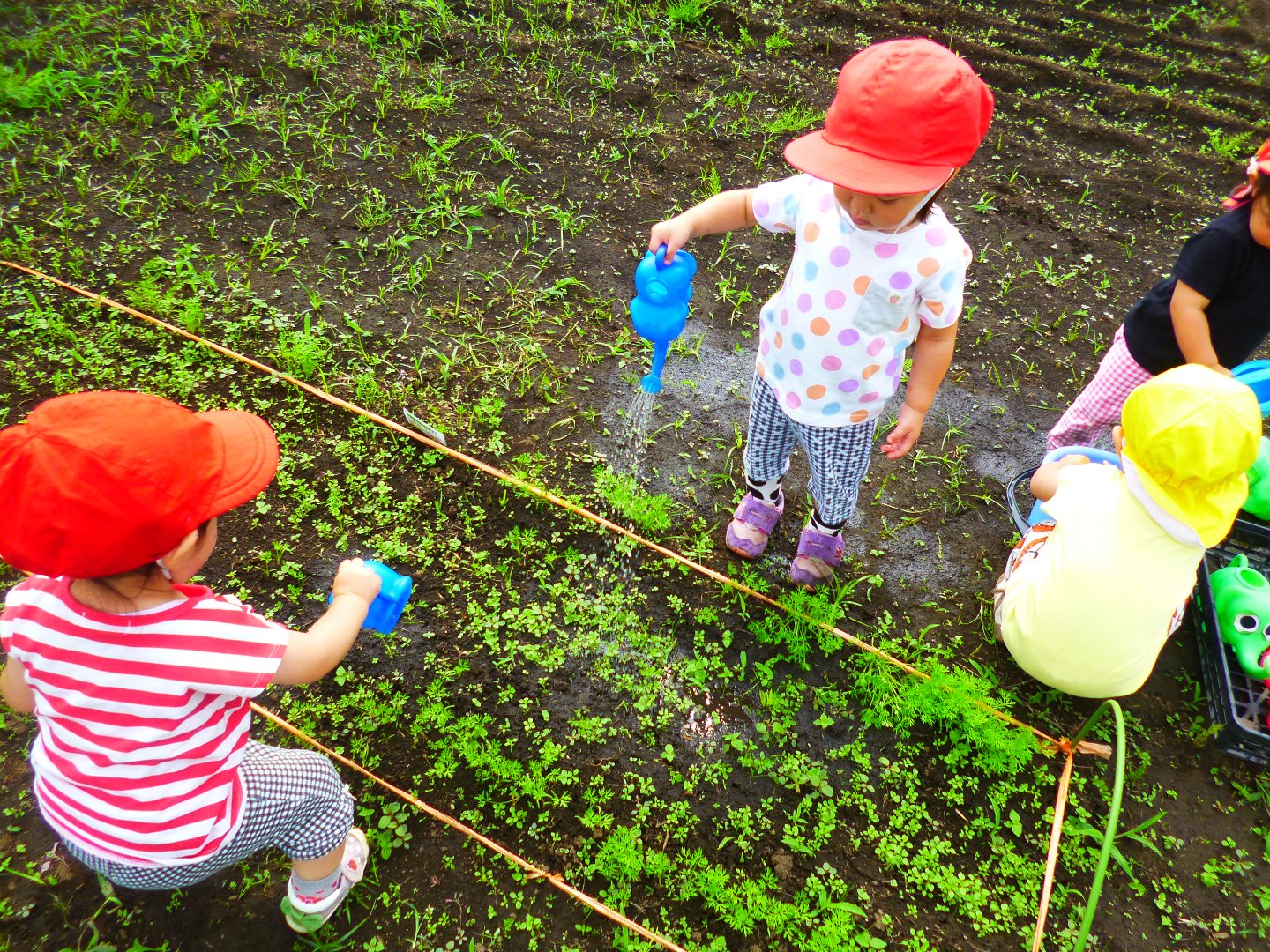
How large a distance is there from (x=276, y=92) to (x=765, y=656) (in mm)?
3928

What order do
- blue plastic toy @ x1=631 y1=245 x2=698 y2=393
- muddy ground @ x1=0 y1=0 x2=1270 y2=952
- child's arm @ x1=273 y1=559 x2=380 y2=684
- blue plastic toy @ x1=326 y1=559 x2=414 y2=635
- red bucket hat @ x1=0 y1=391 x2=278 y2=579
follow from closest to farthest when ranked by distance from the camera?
red bucket hat @ x1=0 y1=391 x2=278 y2=579 < child's arm @ x1=273 y1=559 x2=380 y2=684 < blue plastic toy @ x1=326 y1=559 x2=414 y2=635 < blue plastic toy @ x1=631 y1=245 x2=698 y2=393 < muddy ground @ x1=0 y1=0 x2=1270 y2=952

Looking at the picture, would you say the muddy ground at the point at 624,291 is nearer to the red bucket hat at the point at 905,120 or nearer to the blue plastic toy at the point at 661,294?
the blue plastic toy at the point at 661,294

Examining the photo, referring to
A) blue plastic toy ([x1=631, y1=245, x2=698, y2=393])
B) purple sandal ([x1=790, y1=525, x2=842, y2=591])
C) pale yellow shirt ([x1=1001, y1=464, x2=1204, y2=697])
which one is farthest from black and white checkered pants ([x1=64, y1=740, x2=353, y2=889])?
pale yellow shirt ([x1=1001, y1=464, x2=1204, y2=697])

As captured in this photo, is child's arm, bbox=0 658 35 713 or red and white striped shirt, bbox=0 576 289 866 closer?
red and white striped shirt, bbox=0 576 289 866

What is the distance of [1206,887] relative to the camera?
2.16 m

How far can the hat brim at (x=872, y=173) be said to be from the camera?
160 centimetres

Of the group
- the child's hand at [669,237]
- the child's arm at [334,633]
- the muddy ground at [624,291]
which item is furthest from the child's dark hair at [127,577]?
the child's hand at [669,237]

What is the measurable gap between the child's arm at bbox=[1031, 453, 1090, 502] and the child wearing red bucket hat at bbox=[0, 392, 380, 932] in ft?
6.14

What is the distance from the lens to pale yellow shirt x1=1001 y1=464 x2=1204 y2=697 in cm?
194

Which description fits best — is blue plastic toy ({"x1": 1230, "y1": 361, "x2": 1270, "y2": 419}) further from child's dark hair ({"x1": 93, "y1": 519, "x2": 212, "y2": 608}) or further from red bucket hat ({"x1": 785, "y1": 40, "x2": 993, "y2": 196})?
child's dark hair ({"x1": 93, "y1": 519, "x2": 212, "y2": 608})

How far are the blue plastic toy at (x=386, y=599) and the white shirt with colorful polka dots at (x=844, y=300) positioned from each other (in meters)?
1.11

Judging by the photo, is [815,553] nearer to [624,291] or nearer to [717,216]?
[717,216]

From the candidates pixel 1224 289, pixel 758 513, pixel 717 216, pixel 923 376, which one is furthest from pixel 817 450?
pixel 1224 289

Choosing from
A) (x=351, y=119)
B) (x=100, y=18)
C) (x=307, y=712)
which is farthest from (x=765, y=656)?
(x=100, y=18)
